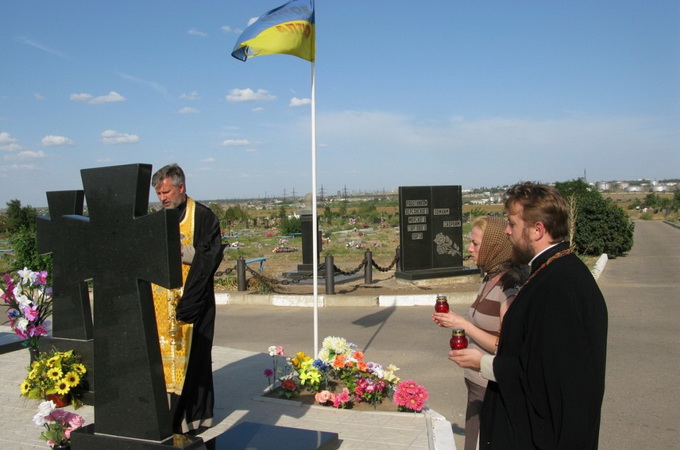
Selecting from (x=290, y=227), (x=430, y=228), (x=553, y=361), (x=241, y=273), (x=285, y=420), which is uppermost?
(x=553, y=361)

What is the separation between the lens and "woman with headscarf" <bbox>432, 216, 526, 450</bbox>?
3.44 metres

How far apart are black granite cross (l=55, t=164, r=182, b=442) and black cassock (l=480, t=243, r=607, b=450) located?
182 centimetres

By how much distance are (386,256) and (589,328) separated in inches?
885

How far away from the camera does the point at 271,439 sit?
435 centimetres

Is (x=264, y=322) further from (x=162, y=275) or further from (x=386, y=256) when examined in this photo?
(x=386, y=256)

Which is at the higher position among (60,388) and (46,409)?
(46,409)

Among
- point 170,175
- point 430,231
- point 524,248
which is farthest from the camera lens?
point 430,231

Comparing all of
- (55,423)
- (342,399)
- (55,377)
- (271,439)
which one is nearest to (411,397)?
(342,399)

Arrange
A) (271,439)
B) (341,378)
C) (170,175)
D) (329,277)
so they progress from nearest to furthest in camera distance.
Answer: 1. (271,439)
2. (170,175)
3. (341,378)
4. (329,277)

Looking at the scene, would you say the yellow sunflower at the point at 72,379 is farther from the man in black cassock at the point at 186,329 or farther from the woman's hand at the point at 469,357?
the woman's hand at the point at 469,357

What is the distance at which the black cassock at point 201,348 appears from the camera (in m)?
4.75

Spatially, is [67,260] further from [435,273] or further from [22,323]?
[435,273]

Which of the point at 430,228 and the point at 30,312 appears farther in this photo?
the point at 430,228

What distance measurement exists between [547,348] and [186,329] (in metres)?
3.36
